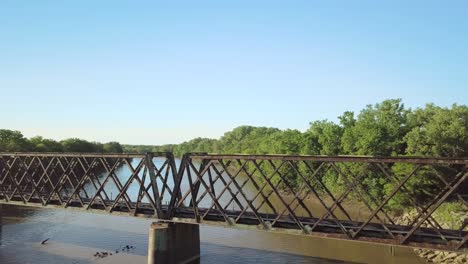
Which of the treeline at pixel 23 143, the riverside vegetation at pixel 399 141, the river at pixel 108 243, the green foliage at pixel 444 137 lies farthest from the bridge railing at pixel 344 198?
the treeline at pixel 23 143

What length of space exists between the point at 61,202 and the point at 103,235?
9.49m

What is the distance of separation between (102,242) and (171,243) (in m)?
12.4

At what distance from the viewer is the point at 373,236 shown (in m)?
20.9

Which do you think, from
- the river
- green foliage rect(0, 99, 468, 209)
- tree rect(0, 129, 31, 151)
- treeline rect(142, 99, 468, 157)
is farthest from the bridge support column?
tree rect(0, 129, 31, 151)

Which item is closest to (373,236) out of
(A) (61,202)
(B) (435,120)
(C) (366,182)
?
(A) (61,202)

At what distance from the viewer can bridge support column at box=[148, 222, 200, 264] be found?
86.6 ft

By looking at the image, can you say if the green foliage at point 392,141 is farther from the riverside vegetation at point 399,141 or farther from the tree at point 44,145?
the tree at point 44,145

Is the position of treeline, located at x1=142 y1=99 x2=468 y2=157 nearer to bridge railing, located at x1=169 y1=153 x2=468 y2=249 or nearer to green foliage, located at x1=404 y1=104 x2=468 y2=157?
green foliage, located at x1=404 y1=104 x2=468 y2=157

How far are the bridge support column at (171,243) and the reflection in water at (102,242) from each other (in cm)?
187

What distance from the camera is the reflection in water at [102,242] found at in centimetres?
3136

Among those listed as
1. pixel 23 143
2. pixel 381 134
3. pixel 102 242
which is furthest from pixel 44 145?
pixel 381 134

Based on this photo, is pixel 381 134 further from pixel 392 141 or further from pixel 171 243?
pixel 171 243

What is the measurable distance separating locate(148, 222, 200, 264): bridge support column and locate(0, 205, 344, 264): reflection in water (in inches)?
73.6

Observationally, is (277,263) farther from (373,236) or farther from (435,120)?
(435,120)
